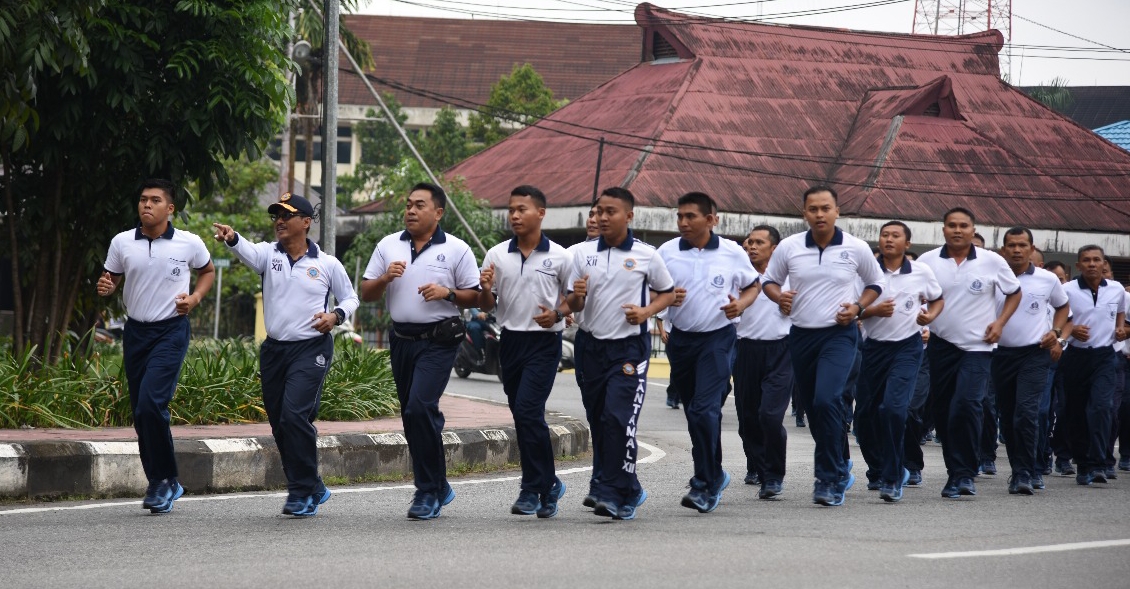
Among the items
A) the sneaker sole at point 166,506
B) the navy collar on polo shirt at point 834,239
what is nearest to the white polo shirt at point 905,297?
the navy collar on polo shirt at point 834,239

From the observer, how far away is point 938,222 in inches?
1483

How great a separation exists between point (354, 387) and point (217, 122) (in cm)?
273

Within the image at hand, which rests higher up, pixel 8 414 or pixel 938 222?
pixel 938 222

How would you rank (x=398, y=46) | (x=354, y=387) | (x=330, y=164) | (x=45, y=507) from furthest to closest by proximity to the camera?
(x=398, y=46) → (x=330, y=164) → (x=354, y=387) → (x=45, y=507)

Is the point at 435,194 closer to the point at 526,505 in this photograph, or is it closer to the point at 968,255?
the point at 526,505

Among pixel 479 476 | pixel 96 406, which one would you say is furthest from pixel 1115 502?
pixel 96 406

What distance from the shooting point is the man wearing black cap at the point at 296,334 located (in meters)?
9.38

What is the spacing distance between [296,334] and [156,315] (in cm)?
93

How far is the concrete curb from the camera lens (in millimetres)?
10203

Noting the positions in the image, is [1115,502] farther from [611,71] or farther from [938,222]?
[611,71]

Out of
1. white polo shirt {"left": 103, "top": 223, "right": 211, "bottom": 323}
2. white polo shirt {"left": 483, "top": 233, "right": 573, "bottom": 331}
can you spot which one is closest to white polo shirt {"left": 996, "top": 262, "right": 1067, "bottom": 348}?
white polo shirt {"left": 483, "top": 233, "right": 573, "bottom": 331}

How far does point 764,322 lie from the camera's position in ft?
37.1

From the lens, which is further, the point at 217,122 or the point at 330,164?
the point at 330,164

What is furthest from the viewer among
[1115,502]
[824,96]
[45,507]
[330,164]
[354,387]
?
[824,96]
